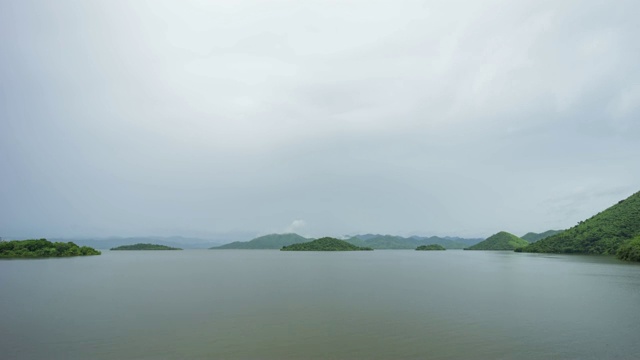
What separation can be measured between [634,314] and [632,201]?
16305cm

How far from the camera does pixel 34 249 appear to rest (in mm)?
136000

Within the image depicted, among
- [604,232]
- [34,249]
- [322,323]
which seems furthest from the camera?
[604,232]

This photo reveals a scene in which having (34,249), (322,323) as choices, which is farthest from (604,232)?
(34,249)

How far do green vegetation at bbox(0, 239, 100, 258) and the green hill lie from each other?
736 feet

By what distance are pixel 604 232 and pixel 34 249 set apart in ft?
781

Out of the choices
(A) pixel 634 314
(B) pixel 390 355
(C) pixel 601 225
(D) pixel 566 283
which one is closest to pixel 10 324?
(B) pixel 390 355

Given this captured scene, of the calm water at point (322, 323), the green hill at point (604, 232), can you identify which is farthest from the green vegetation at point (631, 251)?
the calm water at point (322, 323)

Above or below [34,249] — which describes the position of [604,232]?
→ above

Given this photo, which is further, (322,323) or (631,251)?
(631,251)

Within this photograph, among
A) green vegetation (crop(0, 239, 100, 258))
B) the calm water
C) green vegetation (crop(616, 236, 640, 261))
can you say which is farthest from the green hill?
green vegetation (crop(0, 239, 100, 258))

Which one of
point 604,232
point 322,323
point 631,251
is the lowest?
point 322,323

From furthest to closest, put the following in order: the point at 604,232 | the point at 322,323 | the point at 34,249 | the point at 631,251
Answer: the point at 604,232 < the point at 34,249 < the point at 631,251 < the point at 322,323

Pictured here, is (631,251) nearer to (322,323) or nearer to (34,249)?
(322,323)

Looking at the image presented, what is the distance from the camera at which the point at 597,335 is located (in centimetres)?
2400
